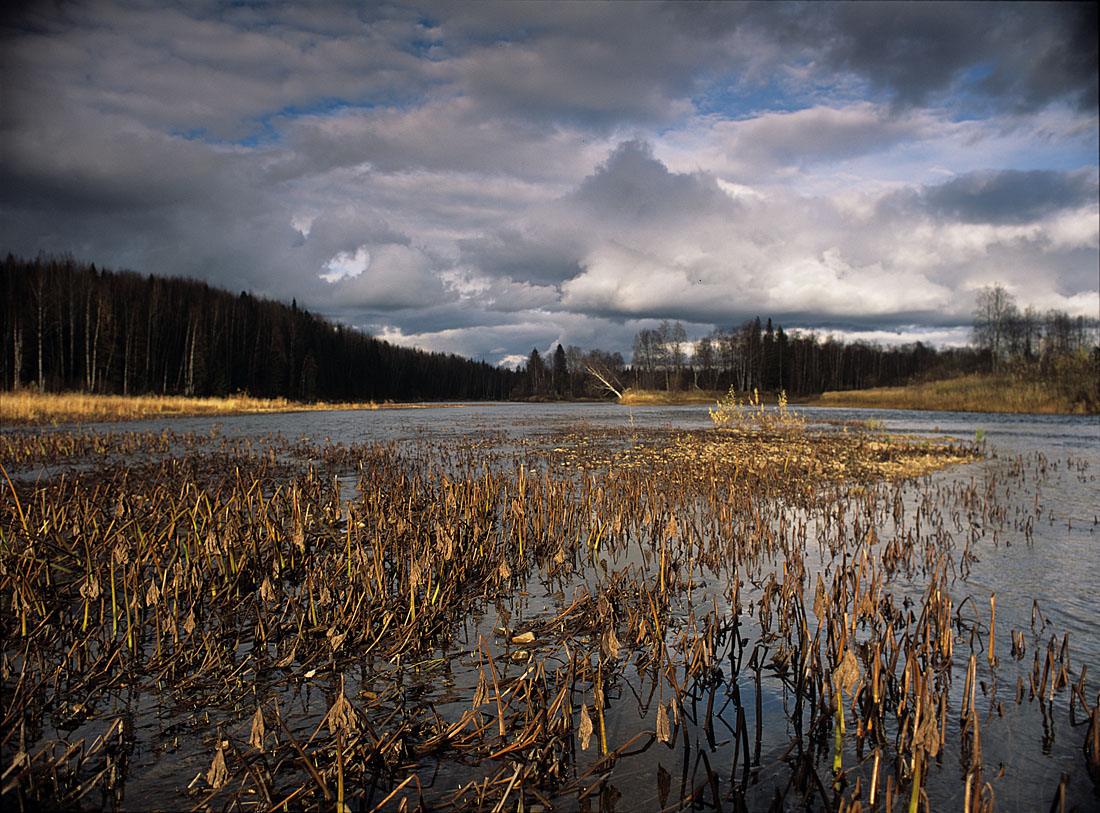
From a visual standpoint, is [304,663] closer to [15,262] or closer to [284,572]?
[284,572]

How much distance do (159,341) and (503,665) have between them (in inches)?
3043

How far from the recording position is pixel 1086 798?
2.50 meters

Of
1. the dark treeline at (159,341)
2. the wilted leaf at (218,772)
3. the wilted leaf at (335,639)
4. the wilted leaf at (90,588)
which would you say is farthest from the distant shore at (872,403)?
the wilted leaf at (218,772)

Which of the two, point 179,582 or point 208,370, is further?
point 208,370

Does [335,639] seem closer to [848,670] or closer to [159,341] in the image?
[848,670]

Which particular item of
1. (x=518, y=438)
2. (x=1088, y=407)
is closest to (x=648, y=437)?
(x=518, y=438)

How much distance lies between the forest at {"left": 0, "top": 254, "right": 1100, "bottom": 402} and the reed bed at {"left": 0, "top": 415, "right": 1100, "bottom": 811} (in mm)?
35701

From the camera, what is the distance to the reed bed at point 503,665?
2453 mm

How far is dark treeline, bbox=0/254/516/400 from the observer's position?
175 feet

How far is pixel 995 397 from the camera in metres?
34.8

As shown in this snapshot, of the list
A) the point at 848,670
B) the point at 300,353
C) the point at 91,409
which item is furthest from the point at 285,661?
the point at 300,353

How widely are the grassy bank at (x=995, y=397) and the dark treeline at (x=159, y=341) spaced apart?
64.8m

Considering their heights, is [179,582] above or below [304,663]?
above

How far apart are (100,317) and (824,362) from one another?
336ft
